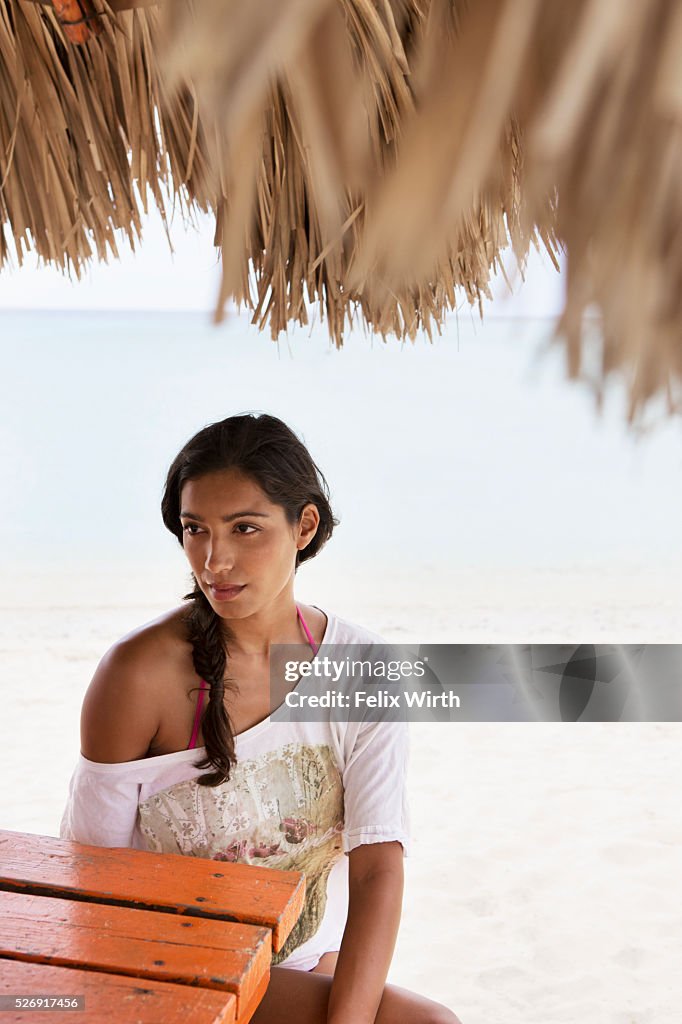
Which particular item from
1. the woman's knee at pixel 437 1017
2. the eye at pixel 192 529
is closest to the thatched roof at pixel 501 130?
the eye at pixel 192 529

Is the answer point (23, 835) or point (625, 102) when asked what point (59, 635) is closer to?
point (23, 835)

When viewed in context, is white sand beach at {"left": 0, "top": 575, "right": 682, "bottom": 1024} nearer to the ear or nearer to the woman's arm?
the woman's arm

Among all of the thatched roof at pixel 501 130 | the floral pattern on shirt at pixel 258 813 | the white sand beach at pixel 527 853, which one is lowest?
the white sand beach at pixel 527 853

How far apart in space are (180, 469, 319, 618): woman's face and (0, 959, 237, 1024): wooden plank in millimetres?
570

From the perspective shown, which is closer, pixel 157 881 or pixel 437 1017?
pixel 157 881

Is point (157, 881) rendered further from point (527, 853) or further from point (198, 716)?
point (527, 853)

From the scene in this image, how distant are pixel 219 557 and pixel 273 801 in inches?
15.0

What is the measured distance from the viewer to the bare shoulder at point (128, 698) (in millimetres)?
1277

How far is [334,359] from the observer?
2288 cm

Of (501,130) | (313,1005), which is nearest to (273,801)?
(313,1005)

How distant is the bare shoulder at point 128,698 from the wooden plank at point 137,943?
264mm

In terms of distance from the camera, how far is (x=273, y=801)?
1301 millimetres

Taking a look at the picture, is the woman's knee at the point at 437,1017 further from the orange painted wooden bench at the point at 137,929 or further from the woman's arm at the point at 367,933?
the orange painted wooden bench at the point at 137,929

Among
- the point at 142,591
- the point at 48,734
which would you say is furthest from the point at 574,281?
the point at 142,591
